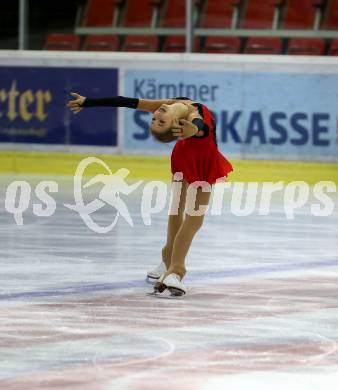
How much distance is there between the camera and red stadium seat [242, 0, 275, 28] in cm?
1573

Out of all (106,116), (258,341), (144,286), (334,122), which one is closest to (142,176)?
(106,116)

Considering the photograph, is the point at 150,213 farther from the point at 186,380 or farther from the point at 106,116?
the point at 186,380

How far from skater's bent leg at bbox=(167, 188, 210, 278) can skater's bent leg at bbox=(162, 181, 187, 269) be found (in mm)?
223

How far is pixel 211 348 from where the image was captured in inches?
235

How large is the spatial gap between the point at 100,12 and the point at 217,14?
190 cm

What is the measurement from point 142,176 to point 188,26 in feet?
5.70

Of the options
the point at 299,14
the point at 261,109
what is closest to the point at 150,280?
the point at 261,109

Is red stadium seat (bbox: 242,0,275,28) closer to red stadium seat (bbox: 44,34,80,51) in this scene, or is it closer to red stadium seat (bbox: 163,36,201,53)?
red stadium seat (bbox: 163,36,201,53)

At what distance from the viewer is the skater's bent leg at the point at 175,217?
26.4 feet

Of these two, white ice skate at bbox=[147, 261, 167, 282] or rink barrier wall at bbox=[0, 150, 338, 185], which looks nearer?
white ice skate at bbox=[147, 261, 167, 282]

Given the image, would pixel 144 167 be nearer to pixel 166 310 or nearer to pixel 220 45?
pixel 220 45

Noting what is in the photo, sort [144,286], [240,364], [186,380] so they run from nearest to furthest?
[186,380] → [240,364] → [144,286]

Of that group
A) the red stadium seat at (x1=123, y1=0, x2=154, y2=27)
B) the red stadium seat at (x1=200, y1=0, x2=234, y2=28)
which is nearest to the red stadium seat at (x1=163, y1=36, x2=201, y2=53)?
the red stadium seat at (x1=200, y1=0, x2=234, y2=28)

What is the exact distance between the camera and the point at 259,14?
15.9 m
